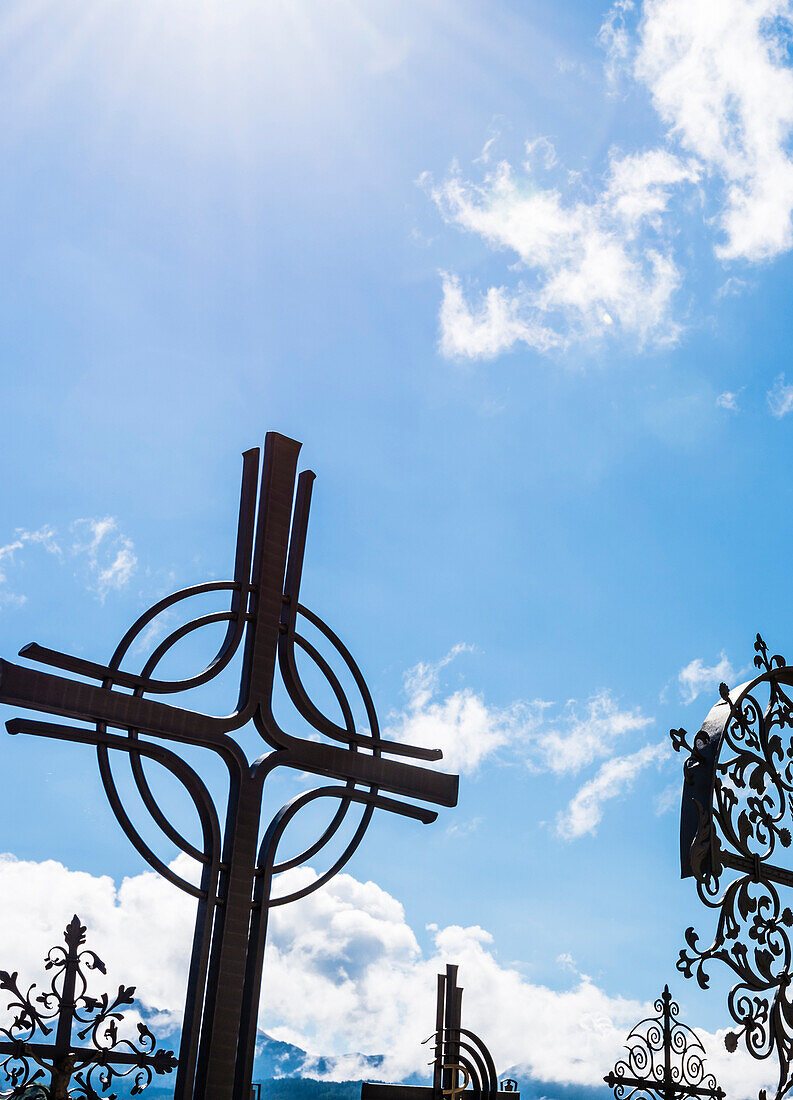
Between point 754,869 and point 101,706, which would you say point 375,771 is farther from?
point 754,869

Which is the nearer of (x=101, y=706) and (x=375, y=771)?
(x=101, y=706)

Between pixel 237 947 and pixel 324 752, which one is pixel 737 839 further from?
pixel 237 947

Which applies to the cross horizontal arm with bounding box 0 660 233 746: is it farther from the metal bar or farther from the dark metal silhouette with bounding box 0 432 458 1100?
the metal bar

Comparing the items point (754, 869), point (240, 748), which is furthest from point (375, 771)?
point (754, 869)

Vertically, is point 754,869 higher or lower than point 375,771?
lower

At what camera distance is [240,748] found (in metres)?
4.83

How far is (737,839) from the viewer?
5.12 m

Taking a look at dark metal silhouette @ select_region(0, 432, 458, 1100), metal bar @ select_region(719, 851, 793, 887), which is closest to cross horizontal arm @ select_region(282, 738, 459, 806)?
dark metal silhouette @ select_region(0, 432, 458, 1100)

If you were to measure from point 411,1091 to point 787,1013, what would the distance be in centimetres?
193

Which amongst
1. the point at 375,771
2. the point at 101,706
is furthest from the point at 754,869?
the point at 101,706

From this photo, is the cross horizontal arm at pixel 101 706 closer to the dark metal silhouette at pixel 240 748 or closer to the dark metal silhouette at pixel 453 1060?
the dark metal silhouette at pixel 240 748

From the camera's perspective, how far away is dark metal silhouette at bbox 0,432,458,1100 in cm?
440

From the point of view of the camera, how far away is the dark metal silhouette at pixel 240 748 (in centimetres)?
440

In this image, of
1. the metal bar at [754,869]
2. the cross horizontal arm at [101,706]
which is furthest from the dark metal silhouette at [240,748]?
the metal bar at [754,869]
